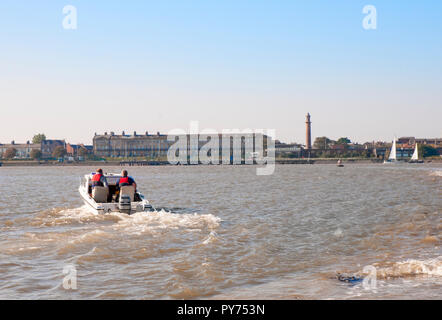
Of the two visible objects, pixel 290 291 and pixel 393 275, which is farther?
pixel 393 275

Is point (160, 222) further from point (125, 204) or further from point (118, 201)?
point (118, 201)

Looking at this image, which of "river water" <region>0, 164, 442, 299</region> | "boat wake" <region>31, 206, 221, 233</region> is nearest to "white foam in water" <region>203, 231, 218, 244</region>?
"river water" <region>0, 164, 442, 299</region>

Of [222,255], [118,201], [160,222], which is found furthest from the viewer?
[118,201]

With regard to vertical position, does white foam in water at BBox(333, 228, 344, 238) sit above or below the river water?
below

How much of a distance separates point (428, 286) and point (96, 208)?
15.2 metres

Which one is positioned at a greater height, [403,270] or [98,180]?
[98,180]

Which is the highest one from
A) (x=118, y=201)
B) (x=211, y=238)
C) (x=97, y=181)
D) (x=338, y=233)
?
(x=97, y=181)

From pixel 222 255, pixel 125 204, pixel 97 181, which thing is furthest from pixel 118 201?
pixel 222 255

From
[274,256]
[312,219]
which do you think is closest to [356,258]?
[274,256]

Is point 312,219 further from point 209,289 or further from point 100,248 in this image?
point 209,289

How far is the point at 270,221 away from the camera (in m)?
21.6

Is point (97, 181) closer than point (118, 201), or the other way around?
point (118, 201)

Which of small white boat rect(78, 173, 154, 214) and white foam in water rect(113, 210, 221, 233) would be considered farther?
small white boat rect(78, 173, 154, 214)

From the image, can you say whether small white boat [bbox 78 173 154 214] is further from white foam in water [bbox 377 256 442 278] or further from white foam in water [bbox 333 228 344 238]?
white foam in water [bbox 377 256 442 278]
